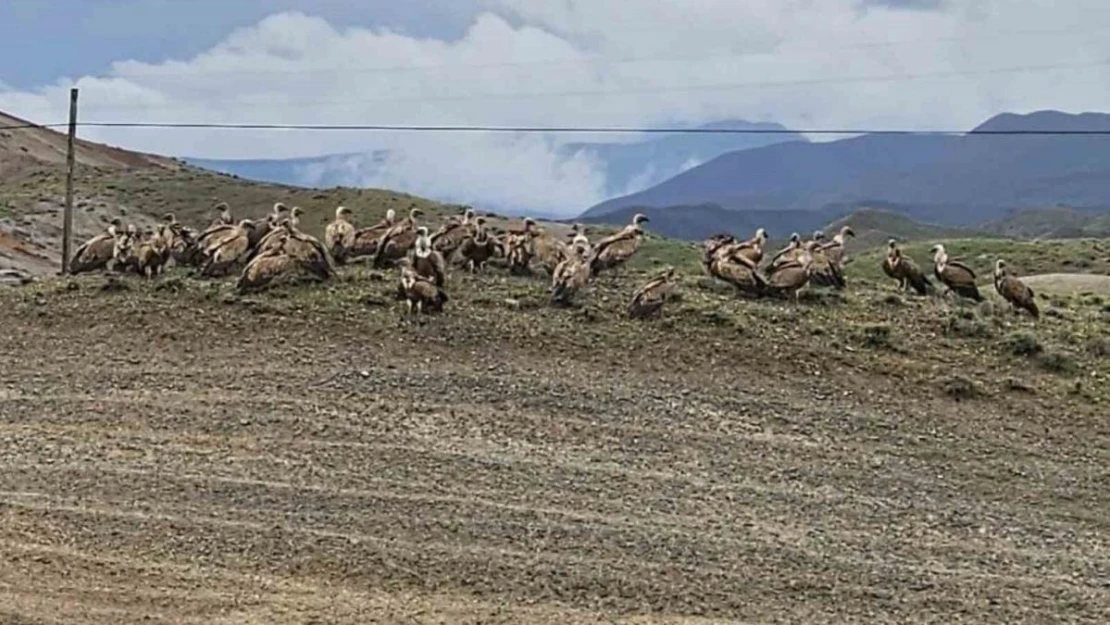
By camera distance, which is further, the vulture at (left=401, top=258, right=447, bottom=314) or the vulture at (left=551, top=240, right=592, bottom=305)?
the vulture at (left=551, top=240, right=592, bottom=305)

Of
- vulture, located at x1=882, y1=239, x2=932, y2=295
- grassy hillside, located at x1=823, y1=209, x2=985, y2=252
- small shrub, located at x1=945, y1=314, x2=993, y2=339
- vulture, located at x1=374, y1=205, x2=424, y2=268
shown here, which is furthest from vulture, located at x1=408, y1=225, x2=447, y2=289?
grassy hillside, located at x1=823, y1=209, x2=985, y2=252

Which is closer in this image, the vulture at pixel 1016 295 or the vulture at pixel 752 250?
the vulture at pixel 1016 295

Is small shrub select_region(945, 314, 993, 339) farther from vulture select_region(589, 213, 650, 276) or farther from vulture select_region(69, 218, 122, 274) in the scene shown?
vulture select_region(69, 218, 122, 274)

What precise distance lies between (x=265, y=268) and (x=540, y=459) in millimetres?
5706

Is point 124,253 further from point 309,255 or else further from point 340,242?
point 309,255

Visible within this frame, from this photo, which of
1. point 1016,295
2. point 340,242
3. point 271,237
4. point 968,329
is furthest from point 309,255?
point 1016,295

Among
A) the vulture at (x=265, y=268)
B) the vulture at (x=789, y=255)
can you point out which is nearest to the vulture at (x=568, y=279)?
the vulture at (x=789, y=255)

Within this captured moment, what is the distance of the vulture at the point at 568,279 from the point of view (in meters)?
16.1

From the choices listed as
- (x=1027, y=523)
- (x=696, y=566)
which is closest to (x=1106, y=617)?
(x=1027, y=523)

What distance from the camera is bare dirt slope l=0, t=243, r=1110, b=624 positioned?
881cm

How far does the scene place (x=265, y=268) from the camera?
16.0m

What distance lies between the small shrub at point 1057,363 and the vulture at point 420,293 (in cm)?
689

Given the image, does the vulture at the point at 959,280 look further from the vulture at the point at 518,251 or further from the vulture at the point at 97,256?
the vulture at the point at 97,256

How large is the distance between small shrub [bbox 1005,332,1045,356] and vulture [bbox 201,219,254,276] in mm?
9604
